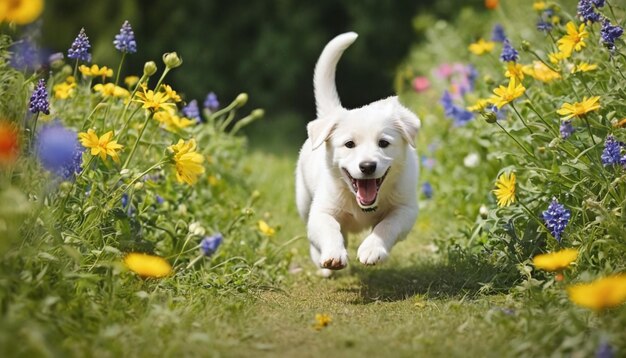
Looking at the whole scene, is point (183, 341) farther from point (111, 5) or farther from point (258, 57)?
point (258, 57)

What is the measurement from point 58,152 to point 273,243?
68.6 inches

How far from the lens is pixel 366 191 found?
12.6 feet

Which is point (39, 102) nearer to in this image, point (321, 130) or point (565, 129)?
point (321, 130)

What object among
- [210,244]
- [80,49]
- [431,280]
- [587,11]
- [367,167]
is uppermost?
[80,49]

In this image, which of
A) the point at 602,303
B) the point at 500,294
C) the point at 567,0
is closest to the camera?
Result: the point at 602,303

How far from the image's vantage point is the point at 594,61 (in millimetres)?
4141

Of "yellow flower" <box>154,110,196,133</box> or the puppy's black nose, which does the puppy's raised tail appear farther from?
the puppy's black nose

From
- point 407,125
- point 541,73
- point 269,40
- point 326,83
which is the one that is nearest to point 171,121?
point 326,83

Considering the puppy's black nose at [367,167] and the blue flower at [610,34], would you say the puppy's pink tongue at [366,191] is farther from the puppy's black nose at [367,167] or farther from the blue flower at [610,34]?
the blue flower at [610,34]

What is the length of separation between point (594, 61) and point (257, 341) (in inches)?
91.2

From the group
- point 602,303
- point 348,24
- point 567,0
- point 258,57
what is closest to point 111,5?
point 258,57

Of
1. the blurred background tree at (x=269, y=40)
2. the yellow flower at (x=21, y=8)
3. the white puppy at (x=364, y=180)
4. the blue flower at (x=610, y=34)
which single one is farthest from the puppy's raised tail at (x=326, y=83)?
the blurred background tree at (x=269, y=40)

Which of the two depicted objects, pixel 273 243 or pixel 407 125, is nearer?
pixel 407 125

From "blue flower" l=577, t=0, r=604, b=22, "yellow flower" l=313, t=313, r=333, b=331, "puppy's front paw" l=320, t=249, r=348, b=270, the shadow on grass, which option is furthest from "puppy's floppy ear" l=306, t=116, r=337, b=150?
"blue flower" l=577, t=0, r=604, b=22
